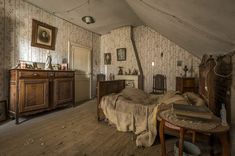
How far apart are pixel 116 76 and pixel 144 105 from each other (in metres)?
3.39

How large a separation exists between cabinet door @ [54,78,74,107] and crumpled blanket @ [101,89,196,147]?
4.69 feet

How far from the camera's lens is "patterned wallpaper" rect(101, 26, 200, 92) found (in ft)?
15.6

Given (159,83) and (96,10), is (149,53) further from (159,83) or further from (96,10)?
(96,10)

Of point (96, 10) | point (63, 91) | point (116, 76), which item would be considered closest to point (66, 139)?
point (63, 91)

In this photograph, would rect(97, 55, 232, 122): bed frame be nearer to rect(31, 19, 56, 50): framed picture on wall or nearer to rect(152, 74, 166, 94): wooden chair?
rect(31, 19, 56, 50): framed picture on wall

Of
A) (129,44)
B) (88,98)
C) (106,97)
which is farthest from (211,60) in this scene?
(88,98)

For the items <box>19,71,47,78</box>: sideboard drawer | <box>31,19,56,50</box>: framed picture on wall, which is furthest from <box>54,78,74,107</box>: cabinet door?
<box>31,19,56,50</box>: framed picture on wall

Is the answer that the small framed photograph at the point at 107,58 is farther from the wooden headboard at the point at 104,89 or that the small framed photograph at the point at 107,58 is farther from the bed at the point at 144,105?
the bed at the point at 144,105

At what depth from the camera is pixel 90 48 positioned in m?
5.49

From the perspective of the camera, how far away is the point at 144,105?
2268mm

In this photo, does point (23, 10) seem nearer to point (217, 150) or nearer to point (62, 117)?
point (62, 117)

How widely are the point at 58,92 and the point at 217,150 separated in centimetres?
339

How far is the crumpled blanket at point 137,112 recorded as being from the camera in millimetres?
1963

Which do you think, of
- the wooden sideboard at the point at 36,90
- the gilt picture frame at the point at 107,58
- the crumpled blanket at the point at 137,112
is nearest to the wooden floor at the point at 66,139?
the crumpled blanket at the point at 137,112
